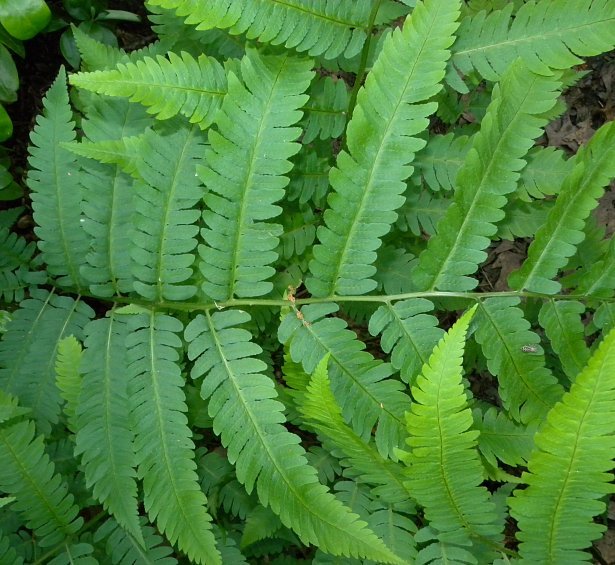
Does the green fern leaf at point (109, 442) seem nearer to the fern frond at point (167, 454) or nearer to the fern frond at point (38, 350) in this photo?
the fern frond at point (167, 454)

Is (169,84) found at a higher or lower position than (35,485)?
higher

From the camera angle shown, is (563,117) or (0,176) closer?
(0,176)

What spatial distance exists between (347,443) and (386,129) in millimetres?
1190

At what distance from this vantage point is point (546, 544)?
2.10 metres

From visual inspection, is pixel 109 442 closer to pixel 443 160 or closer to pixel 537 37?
pixel 443 160

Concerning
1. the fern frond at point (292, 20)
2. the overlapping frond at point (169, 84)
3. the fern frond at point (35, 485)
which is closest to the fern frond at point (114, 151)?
the overlapping frond at point (169, 84)

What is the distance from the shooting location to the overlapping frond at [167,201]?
2422 millimetres

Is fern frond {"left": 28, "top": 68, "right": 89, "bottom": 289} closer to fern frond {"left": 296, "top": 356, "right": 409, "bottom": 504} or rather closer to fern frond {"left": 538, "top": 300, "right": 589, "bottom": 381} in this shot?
fern frond {"left": 296, "top": 356, "right": 409, "bottom": 504}

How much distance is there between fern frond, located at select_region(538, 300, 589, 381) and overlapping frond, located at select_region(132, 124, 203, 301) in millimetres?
1418

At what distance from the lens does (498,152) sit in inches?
87.2

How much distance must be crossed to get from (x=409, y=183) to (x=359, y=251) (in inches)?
29.2

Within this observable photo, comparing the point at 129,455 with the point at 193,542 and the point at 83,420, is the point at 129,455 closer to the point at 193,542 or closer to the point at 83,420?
the point at 83,420

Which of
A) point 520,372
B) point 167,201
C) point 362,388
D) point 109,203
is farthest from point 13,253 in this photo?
point 520,372

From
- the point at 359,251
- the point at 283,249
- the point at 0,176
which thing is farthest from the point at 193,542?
the point at 0,176
